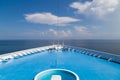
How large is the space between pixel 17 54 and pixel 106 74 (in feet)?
31.6

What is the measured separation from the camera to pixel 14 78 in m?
6.72

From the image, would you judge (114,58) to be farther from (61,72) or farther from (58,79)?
(58,79)

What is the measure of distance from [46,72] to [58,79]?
1683 mm

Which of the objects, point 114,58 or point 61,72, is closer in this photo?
point 61,72

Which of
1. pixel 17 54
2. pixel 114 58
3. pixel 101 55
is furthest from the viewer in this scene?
pixel 17 54

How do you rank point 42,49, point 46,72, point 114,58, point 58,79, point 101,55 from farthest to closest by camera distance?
point 42,49, point 101,55, point 114,58, point 46,72, point 58,79

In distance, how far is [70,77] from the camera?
7160 mm

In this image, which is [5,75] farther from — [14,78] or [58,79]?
[58,79]

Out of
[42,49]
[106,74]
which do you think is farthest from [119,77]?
[42,49]

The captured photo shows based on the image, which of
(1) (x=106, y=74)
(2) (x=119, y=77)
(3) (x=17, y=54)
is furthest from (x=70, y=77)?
(3) (x=17, y=54)

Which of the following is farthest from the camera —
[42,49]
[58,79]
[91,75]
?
[42,49]

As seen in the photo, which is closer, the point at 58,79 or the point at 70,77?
the point at 58,79

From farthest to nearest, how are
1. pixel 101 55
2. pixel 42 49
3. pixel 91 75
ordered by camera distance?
pixel 42 49, pixel 101 55, pixel 91 75

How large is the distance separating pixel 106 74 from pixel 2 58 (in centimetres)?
901
